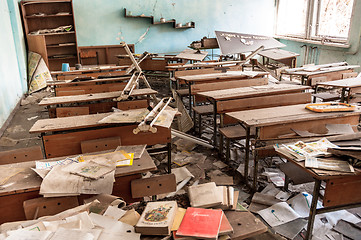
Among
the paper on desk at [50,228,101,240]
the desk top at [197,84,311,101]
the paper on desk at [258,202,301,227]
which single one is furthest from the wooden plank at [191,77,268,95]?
the paper on desk at [50,228,101,240]

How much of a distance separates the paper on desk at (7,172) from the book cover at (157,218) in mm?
895

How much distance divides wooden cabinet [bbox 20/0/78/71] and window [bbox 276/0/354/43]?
6423 millimetres

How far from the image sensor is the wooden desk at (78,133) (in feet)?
7.63

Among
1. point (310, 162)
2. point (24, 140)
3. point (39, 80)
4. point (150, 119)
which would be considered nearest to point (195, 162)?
point (150, 119)

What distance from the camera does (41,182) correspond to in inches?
64.2

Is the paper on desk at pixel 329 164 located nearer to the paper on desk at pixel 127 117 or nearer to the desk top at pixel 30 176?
the desk top at pixel 30 176

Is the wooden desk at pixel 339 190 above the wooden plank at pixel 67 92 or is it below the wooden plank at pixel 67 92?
below

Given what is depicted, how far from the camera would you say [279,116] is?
2656mm

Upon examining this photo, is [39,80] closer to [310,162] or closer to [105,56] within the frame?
[105,56]

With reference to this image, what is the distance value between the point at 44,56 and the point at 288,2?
740cm

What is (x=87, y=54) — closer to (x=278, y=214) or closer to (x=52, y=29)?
(x=52, y=29)

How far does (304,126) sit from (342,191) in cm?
99

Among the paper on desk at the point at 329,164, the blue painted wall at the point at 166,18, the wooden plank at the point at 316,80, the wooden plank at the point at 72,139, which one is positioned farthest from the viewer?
the blue painted wall at the point at 166,18

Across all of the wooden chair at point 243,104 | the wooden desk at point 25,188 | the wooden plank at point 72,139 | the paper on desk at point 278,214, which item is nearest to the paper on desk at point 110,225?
the wooden desk at point 25,188
